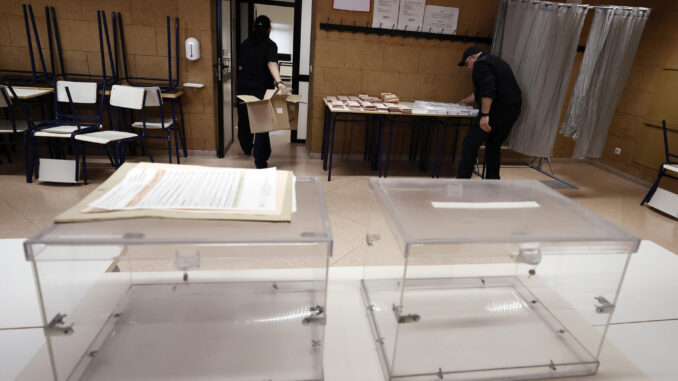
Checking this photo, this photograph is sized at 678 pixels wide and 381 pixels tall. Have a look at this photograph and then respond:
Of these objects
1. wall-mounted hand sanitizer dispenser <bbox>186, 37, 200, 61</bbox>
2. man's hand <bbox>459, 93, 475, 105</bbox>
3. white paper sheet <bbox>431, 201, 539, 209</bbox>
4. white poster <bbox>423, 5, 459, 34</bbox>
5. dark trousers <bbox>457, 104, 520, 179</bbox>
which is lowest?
dark trousers <bbox>457, 104, 520, 179</bbox>

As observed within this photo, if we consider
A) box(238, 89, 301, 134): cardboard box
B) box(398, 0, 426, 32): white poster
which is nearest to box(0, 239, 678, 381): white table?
box(238, 89, 301, 134): cardboard box

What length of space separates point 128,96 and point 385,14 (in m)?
2.87

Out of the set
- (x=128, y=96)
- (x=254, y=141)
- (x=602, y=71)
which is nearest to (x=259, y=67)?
(x=254, y=141)

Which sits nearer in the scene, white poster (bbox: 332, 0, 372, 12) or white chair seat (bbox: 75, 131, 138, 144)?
white chair seat (bbox: 75, 131, 138, 144)

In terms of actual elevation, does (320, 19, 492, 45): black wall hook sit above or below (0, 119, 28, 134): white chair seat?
above

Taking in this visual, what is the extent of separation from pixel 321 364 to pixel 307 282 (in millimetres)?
234

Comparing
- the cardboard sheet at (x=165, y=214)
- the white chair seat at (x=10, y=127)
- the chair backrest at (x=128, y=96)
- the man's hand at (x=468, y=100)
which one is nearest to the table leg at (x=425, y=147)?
the man's hand at (x=468, y=100)

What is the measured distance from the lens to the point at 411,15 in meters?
4.69

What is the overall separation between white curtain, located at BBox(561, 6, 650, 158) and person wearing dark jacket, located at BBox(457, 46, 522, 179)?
92 centimetres

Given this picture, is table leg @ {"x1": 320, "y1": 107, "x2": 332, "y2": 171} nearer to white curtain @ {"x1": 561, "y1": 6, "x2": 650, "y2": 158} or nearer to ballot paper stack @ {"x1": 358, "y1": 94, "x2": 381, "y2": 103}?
ballot paper stack @ {"x1": 358, "y1": 94, "x2": 381, "y2": 103}

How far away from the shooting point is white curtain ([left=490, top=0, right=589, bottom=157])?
154 inches

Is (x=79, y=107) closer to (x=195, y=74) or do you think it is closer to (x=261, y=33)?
(x=195, y=74)

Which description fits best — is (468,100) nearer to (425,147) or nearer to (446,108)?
(446,108)

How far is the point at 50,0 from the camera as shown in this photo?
165 inches
